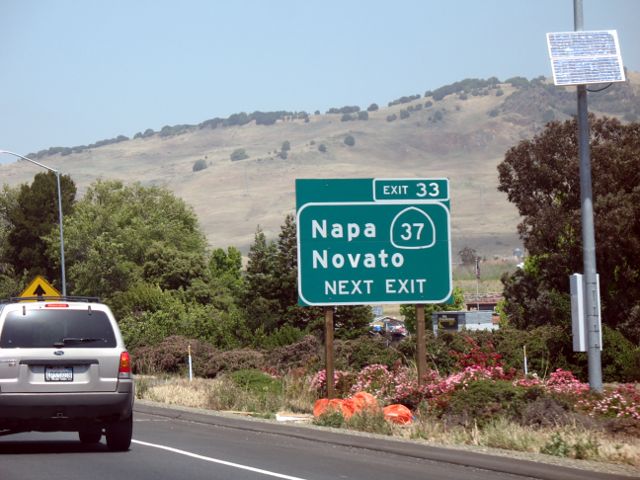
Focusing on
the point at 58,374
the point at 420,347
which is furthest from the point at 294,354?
the point at 58,374

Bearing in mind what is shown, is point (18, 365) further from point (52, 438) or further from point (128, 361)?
point (52, 438)

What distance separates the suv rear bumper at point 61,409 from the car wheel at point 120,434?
16.6 inches

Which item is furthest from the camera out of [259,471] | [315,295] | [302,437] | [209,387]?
[209,387]

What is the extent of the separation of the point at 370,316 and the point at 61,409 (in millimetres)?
35022

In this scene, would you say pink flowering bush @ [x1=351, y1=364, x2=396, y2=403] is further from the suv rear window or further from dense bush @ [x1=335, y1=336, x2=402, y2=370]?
the suv rear window

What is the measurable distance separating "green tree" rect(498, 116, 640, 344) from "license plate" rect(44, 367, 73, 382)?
1343 inches

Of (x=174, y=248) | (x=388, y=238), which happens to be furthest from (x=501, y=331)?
(x=174, y=248)

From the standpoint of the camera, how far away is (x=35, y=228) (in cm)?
9612

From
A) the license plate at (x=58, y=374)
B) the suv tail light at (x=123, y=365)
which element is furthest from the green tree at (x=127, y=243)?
the license plate at (x=58, y=374)

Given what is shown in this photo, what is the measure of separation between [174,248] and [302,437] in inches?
2488

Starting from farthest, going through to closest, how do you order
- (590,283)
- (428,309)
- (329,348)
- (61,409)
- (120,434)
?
(428,309) < (329,348) < (590,283) < (120,434) < (61,409)

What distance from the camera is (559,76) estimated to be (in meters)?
21.0

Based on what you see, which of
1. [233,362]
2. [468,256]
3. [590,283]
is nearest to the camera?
[590,283]

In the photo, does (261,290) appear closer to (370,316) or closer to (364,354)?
(370,316)
